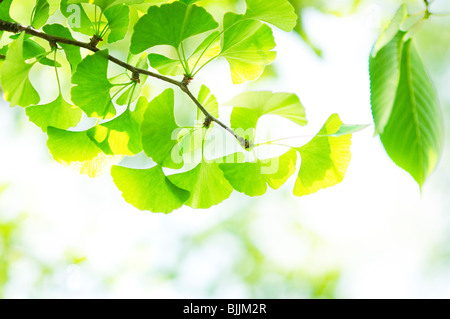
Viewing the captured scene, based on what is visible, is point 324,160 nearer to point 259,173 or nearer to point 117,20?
point 259,173

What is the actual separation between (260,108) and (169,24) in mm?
75

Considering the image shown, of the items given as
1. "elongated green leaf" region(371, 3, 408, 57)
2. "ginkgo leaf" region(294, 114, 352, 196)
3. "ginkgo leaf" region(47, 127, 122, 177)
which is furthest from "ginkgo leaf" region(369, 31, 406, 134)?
"ginkgo leaf" region(47, 127, 122, 177)

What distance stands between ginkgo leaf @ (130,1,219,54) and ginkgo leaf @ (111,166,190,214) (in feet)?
0.28

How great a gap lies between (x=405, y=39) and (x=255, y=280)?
1598 mm

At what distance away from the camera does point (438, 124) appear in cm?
17

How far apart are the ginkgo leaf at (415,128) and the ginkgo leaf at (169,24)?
→ 0.44ft

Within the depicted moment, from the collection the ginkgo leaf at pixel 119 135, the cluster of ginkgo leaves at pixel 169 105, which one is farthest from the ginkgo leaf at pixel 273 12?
the ginkgo leaf at pixel 119 135

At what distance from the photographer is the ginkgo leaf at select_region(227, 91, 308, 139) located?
0.27 m

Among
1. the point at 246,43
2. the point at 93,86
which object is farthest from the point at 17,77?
the point at 246,43

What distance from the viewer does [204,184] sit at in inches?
12.2

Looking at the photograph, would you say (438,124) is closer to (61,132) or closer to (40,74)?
(61,132)

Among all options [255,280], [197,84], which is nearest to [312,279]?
[255,280]

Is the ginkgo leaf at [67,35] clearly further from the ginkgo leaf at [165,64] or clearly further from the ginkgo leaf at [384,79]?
the ginkgo leaf at [384,79]

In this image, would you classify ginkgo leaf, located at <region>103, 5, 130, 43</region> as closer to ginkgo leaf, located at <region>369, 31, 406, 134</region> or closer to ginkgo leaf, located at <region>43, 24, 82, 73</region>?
ginkgo leaf, located at <region>43, 24, 82, 73</region>
